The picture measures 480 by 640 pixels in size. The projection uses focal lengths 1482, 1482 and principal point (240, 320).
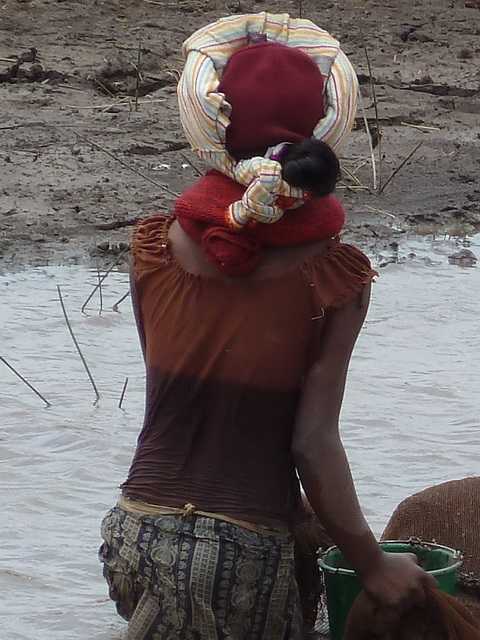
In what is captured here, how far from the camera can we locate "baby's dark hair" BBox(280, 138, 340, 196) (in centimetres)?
232

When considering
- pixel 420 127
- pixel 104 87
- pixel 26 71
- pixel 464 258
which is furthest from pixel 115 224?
pixel 420 127

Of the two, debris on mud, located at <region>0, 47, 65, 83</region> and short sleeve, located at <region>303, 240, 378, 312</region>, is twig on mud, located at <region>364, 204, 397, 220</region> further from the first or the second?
short sleeve, located at <region>303, 240, 378, 312</region>

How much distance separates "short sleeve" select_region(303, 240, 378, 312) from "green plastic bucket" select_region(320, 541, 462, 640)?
512 millimetres

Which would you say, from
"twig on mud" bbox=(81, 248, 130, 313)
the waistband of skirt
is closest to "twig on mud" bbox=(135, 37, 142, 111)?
"twig on mud" bbox=(81, 248, 130, 313)

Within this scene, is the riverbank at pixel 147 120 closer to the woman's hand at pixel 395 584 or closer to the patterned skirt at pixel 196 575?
the patterned skirt at pixel 196 575

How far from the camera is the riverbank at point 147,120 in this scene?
23.1ft

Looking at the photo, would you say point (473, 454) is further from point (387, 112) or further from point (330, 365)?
point (387, 112)

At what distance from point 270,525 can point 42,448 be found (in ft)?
7.31

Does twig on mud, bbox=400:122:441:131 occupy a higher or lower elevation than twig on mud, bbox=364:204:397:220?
higher

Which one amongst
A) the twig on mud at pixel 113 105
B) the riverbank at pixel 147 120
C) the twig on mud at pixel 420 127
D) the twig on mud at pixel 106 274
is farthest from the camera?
the twig on mud at pixel 420 127

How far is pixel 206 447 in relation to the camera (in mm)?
2520

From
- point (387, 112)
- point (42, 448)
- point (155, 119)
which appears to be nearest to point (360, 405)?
point (42, 448)

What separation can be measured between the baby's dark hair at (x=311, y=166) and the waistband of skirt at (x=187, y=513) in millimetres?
579

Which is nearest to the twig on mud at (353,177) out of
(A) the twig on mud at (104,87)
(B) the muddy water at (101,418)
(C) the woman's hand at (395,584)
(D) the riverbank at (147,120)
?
(D) the riverbank at (147,120)
